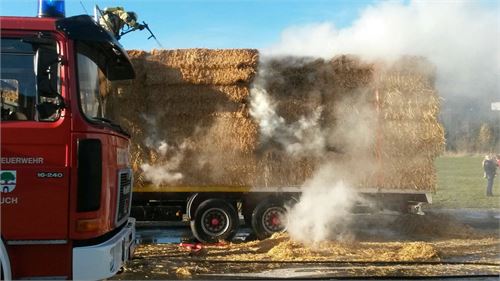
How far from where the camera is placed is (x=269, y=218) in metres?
9.54

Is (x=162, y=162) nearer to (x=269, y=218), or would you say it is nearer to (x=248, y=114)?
(x=248, y=114)

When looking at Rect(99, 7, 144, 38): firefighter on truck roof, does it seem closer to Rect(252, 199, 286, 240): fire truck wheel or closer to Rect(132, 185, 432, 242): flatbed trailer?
Rect(132, 185, 432, 242): flatbed trailer

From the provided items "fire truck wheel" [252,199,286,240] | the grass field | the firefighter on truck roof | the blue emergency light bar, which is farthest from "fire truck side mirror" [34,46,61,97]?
the grass field

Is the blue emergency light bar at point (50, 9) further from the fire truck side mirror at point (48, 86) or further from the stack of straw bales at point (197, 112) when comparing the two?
the stack of straw bales at point (197, 112)

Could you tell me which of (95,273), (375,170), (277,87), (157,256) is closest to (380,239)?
(375,170)

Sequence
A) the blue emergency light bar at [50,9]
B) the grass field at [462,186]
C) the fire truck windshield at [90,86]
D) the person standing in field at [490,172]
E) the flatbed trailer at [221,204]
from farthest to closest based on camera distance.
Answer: the person standing in field at [490,172] → the grass field at [462,186] → the flatbed trailer at [221,204] → the blue emergency light bar at [50,9] → the fire truck windshield at [90,86]

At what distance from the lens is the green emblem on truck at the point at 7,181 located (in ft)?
13.7

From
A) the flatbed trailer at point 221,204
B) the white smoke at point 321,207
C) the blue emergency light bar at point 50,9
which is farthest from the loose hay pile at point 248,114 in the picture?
the blue emergency light bar at point 50,9

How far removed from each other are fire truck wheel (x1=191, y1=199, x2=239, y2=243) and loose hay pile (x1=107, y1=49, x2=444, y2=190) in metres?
0.43

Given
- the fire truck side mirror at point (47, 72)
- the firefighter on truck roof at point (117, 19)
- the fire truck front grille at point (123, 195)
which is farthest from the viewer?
the firefighter on truck roof at point (117, 19)

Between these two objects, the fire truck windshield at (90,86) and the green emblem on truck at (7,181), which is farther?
the fire truck windshield at (90,86)

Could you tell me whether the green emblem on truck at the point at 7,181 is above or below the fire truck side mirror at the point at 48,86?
below

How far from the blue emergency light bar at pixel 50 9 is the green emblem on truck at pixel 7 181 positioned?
58.2 inches

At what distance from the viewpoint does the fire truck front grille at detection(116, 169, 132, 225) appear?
499 cm
